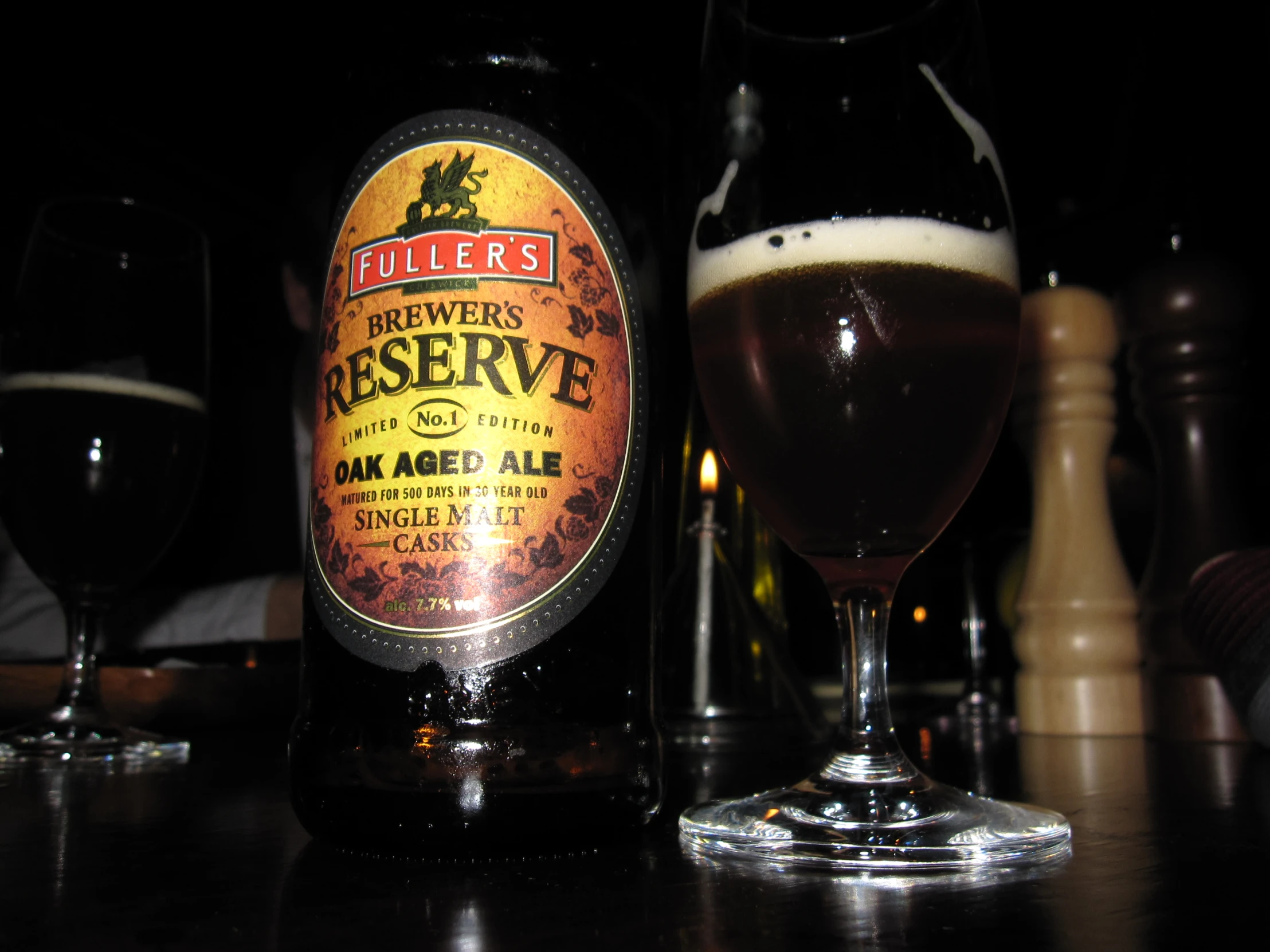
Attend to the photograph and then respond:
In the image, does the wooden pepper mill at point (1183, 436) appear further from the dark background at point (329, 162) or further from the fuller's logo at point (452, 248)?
the fuller's logo at point (452, 248)

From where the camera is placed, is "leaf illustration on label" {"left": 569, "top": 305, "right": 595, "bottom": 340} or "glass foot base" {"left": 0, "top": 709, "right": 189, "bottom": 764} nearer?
"leaf illustration on label" {"left": 569, "top": 305, "right": 595, "bottom": 340}

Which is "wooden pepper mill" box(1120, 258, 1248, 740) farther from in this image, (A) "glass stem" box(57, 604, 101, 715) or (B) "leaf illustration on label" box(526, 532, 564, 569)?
(A) "glass stem" box(57, 604, 101, 715)

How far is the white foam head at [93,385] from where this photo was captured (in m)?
1.00

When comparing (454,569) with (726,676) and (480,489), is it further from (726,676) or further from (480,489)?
(726,676)

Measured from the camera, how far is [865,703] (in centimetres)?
52

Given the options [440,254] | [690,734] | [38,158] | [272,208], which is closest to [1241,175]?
[690,734]

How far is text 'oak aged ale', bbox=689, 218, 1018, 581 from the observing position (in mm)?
518

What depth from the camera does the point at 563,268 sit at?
0.55 meters

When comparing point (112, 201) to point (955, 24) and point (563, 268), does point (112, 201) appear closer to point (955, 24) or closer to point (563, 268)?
point (563, 268)

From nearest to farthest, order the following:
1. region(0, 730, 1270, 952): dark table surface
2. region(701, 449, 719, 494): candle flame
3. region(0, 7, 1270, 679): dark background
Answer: region(0, 730, 1270, 952): dark table surface, region(701, 449, 719, 494): candle flame, region(0, 7, 1270, 679): dark background

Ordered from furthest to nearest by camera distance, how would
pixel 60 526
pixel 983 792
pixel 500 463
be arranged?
1. pixel 60 526
2. pixel 983 792
3. pixel 500 463

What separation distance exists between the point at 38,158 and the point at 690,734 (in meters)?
3.32

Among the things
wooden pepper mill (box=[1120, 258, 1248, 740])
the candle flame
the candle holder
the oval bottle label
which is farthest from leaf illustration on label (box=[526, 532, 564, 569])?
wooden pepper mill (box=[1120, 258, 1248, 740])

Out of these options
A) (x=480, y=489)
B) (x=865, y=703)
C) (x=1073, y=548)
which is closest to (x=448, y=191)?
(x=480, y=489)
